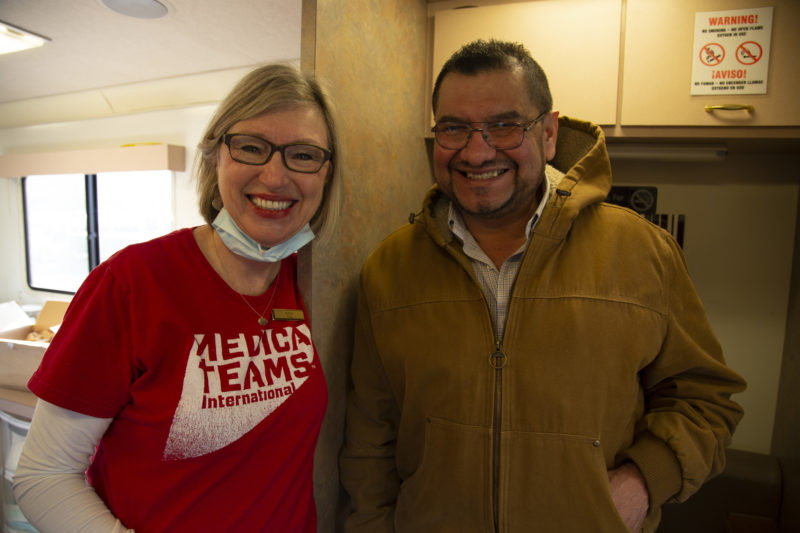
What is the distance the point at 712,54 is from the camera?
4.28 feet

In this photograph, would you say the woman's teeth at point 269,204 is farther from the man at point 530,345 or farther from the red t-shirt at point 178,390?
the man at point 530,345

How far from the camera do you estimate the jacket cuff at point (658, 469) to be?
912mm

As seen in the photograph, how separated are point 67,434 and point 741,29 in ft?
6.54

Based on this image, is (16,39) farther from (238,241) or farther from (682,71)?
(682,71)

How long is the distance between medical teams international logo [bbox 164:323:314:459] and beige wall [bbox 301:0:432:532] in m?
0.14

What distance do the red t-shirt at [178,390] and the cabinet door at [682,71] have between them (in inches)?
53.6

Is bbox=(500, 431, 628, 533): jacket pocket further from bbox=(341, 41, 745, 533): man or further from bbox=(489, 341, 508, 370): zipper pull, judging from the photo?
bbox=(489, 341, 508, 370): zipper pull

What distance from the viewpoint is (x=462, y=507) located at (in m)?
0.92

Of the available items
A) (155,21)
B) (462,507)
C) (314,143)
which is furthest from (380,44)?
(155,21)

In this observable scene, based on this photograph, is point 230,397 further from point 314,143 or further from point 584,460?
point 584,460

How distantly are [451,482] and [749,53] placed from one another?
1543 millimetres

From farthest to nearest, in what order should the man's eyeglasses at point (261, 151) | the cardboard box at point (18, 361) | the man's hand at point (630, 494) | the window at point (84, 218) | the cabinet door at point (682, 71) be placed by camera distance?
the window at point (84, 218)
the cardboard box at point (18, 361)
the cabinet door at point (682, 71)
the man's hand at point (630, 494)
the man's eyeglasses at point (261, 151)

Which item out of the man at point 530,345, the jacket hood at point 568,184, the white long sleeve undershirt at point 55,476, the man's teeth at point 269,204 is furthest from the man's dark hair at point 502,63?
the white long sleeve undershirt at point 55,476

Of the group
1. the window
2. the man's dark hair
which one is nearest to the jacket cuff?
the man's dark hair
